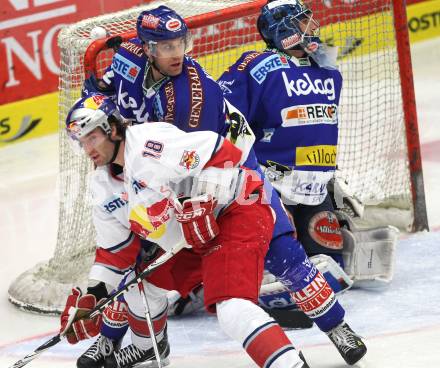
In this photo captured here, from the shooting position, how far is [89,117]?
3.95 metres

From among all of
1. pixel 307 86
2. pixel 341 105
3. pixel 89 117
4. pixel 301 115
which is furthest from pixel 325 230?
pixel 341 105

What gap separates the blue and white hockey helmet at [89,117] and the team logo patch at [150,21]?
0.64 metres

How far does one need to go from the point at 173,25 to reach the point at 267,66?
24.3 inches

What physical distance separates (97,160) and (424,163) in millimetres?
3217

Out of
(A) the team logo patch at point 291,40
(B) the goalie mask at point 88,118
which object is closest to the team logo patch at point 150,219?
(B) the goalie mask at point 88,118

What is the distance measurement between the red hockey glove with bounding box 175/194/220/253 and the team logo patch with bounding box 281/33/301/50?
4.34 ft

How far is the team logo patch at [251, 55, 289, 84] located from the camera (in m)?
5.05

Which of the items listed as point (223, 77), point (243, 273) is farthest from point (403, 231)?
point (243, 273)

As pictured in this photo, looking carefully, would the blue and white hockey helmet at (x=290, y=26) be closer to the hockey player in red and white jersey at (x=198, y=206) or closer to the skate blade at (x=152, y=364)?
the hockey player in red and white jersey at (x=198, y=206)

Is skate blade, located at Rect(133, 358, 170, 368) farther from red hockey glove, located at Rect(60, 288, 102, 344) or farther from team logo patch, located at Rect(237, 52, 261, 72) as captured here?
team logo patch, located at Rect(237, 52, 261, 72)

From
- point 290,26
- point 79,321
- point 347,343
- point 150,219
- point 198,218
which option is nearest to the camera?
point 198,218

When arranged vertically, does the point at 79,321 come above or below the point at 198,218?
below

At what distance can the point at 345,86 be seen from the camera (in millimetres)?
7141

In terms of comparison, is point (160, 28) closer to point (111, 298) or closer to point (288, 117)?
point (288, 117)
